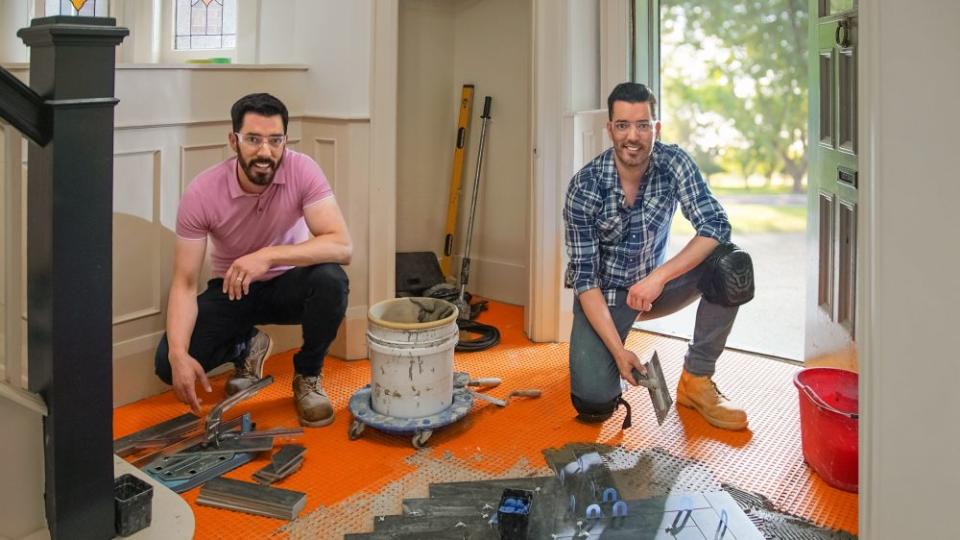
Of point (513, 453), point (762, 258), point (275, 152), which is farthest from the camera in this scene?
point (762, 258)

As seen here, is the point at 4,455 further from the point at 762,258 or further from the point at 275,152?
the point at 762,258

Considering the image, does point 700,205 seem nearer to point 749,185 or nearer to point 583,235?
point 583,235

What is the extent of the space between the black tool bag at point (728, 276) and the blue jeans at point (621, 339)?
4 cm

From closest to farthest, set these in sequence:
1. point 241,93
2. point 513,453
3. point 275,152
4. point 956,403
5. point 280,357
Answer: point 956,403
point 513,453
point 275,152
point 241,93
point 280,357

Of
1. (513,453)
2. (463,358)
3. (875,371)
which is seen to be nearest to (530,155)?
(463,358)

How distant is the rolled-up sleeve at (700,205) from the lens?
2.79m

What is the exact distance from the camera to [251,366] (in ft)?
10.3

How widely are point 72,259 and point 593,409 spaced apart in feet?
5.68

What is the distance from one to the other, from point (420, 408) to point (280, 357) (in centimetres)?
106

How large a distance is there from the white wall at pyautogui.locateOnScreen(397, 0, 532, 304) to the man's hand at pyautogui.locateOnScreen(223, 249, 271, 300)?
1801mm

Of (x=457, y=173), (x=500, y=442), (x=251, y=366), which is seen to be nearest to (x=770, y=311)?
(x=457, y=173)

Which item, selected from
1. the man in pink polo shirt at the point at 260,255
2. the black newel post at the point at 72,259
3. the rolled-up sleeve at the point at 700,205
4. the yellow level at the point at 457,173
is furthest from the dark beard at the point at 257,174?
the yellow level at the point at 457,173

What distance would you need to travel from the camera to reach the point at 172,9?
3592mm

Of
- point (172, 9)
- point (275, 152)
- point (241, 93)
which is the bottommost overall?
point (275, 152)
